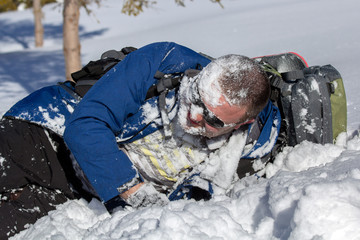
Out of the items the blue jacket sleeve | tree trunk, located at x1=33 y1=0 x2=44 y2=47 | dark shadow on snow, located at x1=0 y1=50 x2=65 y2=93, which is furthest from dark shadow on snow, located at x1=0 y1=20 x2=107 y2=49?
the blue jacket sleeve

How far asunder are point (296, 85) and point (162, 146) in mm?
986

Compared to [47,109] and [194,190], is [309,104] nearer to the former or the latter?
[194,190]

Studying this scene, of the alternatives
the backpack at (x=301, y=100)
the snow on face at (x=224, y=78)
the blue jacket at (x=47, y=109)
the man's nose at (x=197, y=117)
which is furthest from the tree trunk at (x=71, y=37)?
the snow on face at (x=224, y=78)

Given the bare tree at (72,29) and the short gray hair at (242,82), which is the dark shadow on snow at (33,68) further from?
the short gray hair at (242,82)

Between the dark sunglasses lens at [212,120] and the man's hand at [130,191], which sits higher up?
the dark sunglasses lens at [212,120]

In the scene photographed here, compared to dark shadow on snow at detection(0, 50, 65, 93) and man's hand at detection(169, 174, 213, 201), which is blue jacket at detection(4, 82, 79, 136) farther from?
dark shadow on snow at detection(0, 50, 65, 93)

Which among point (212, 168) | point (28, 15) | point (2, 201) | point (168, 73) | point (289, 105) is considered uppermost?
point (168, 73)

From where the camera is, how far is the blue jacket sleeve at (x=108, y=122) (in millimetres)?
2066

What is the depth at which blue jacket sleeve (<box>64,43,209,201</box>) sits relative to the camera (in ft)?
6.78

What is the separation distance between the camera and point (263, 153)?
244cm

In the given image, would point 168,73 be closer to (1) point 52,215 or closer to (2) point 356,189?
(1) point 52,215

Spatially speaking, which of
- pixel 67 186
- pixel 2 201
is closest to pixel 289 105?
pixel 67 186

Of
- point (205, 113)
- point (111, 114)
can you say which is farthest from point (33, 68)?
point (205, 113)

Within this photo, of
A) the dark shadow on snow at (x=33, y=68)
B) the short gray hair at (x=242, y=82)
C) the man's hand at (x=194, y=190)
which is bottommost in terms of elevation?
the dark shadow on snow at (x=33, y=68)
